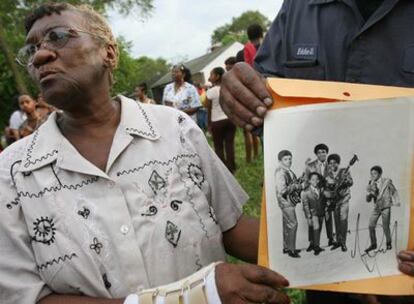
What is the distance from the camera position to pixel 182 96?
23.1 feet

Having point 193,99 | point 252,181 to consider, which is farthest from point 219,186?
point 193,99

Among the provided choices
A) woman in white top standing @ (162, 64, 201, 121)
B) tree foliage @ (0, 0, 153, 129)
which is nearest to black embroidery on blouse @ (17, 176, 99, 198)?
woman in white top standing @ (162, 64, 201, 121)

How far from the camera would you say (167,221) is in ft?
4.84

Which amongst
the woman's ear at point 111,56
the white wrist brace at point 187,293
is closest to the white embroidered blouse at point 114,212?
the white wrist brace at point 187,293

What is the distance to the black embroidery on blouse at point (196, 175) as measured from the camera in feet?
5.15

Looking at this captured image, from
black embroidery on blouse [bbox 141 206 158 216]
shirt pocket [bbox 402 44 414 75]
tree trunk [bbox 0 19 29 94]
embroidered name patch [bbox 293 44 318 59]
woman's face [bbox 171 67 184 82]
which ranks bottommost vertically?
black embroidery on blouse [bbox 141 206 158 216]

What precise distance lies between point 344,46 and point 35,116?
17.4ft

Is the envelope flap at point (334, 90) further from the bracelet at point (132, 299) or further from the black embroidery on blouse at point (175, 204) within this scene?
the bracelet at point (132, 299)

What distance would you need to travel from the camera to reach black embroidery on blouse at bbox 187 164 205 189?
157 cm

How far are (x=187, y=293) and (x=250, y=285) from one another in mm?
168

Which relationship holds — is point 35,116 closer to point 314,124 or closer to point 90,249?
point 90,249

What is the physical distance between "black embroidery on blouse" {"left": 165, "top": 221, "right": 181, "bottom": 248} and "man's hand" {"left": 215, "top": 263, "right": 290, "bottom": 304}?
25cm

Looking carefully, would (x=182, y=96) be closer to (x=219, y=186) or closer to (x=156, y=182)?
(x=219, y=186)

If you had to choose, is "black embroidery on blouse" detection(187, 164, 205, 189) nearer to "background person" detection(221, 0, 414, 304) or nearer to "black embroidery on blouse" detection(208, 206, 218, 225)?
"black embroidery on blouse" detection(208, 206, 218, 225)
